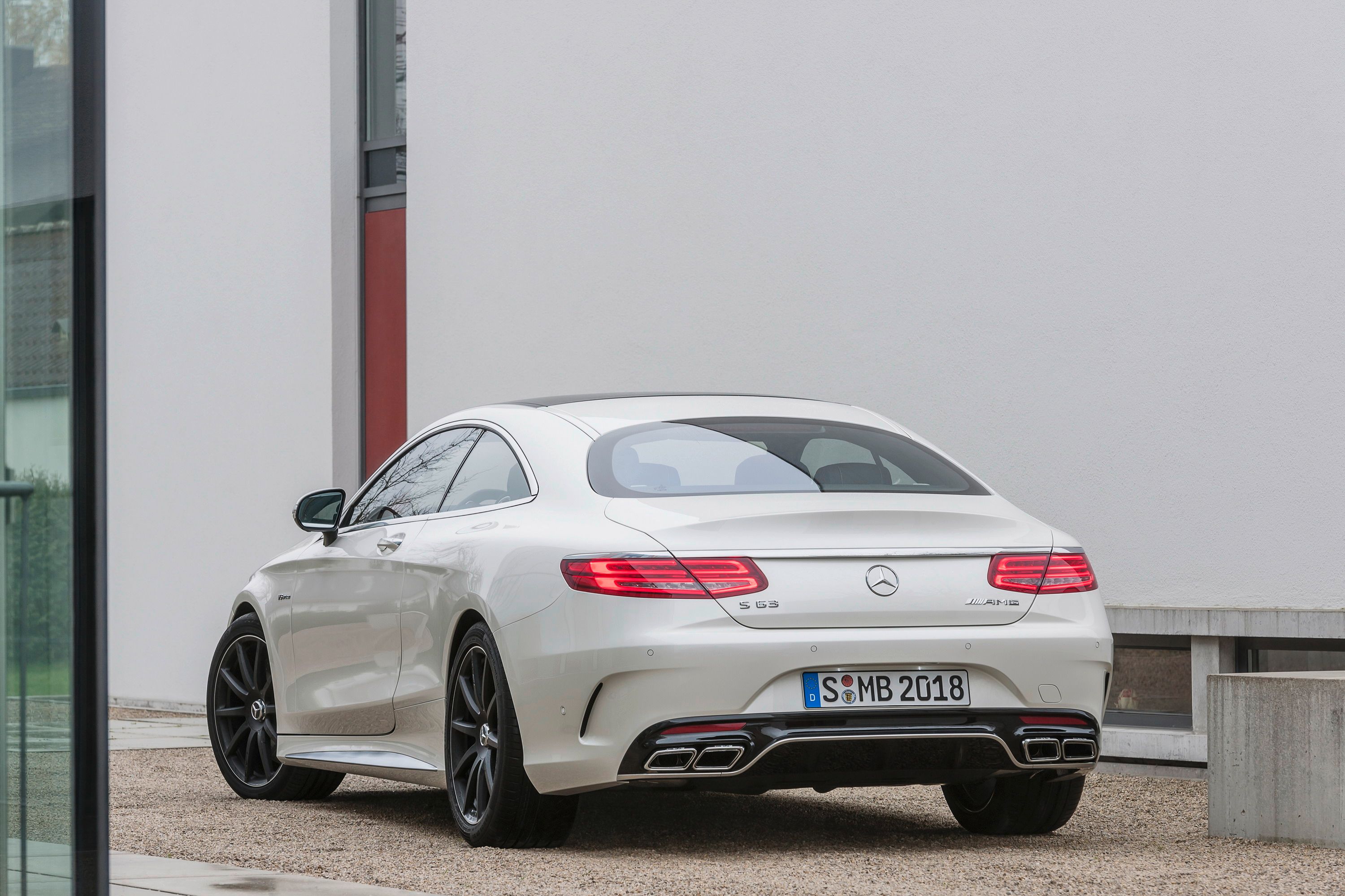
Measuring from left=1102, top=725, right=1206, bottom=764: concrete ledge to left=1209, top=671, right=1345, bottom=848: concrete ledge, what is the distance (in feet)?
7.75

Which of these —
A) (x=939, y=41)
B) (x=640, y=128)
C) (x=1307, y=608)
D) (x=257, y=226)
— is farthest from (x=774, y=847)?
(x=257, y=226)

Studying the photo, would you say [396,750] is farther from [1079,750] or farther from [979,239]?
[979,239]

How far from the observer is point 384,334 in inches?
559

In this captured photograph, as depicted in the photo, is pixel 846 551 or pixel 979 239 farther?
pixel 979 239

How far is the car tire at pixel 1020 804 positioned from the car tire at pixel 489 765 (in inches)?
61.8

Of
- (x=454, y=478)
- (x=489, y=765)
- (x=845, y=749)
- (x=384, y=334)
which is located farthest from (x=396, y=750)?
(x=384, y=334)

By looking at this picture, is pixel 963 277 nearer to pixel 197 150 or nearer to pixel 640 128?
pixel 640 128

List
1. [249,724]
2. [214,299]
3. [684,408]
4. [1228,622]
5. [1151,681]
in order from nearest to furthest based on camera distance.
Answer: [684,408]
[249,724]
[1228,622]
[1151,681]
[214,299]

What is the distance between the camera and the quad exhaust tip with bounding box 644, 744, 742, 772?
5.70 m

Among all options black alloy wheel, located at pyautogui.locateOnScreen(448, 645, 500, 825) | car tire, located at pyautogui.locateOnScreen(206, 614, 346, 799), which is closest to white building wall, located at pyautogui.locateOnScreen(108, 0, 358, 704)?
car tire, located at pyautogui.locateOnScreen(206, 614, 346, 799)

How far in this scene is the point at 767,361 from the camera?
37.6 ft

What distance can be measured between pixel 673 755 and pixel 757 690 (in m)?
0.32

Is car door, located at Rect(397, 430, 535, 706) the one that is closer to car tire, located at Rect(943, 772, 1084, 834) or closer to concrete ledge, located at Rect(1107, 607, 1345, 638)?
car tire, located at Rect(943, 772, 1084, 834)

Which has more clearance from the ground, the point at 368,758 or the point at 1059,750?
the point at 1059,750
